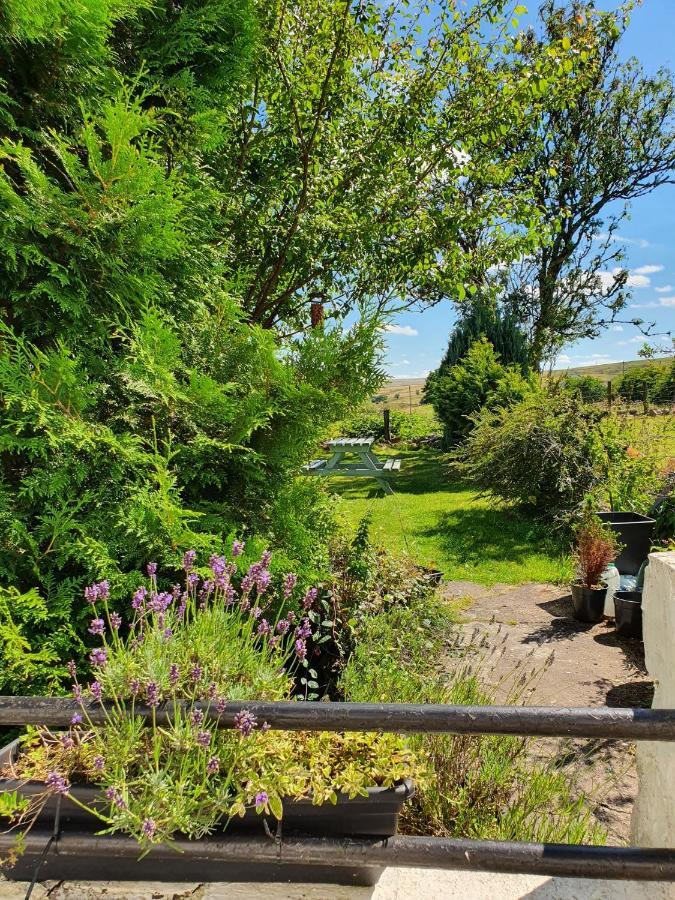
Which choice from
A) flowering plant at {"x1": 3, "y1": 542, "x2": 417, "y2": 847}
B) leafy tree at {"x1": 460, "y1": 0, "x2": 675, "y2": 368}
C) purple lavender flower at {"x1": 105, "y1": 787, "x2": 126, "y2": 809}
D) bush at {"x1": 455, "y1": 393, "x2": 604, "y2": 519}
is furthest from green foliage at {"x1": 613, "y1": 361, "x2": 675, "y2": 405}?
purple lavender flower at {"x1": 105, "y1": 787, "x2": 126, "y2": 809}

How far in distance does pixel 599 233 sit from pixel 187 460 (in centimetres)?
2167

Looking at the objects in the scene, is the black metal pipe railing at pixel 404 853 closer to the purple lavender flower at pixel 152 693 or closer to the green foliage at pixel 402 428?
the purple lavender flower at pixel 152 693

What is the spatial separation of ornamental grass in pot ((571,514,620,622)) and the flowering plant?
409cm

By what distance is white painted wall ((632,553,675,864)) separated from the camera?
1.76m

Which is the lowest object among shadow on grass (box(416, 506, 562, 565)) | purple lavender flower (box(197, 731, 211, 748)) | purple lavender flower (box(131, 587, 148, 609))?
shadow on grass (box(416, 506, 562, 565))

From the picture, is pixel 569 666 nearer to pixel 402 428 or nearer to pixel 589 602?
pixel 589 602

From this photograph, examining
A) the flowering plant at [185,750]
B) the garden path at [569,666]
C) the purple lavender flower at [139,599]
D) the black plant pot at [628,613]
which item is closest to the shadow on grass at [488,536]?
the garden path at [569,666]

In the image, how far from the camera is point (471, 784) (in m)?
2.29

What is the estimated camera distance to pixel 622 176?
1823 cm

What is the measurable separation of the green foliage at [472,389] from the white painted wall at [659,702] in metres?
10.6

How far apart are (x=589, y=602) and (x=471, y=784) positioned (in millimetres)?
3410

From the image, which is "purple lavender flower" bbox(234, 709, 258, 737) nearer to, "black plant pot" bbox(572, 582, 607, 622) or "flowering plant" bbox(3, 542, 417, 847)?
"flowering plant" bbox(3, 542, 417, 847)

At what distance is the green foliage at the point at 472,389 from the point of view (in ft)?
42.7

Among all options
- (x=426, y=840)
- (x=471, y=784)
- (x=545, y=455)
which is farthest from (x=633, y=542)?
(x=426, y=840)
